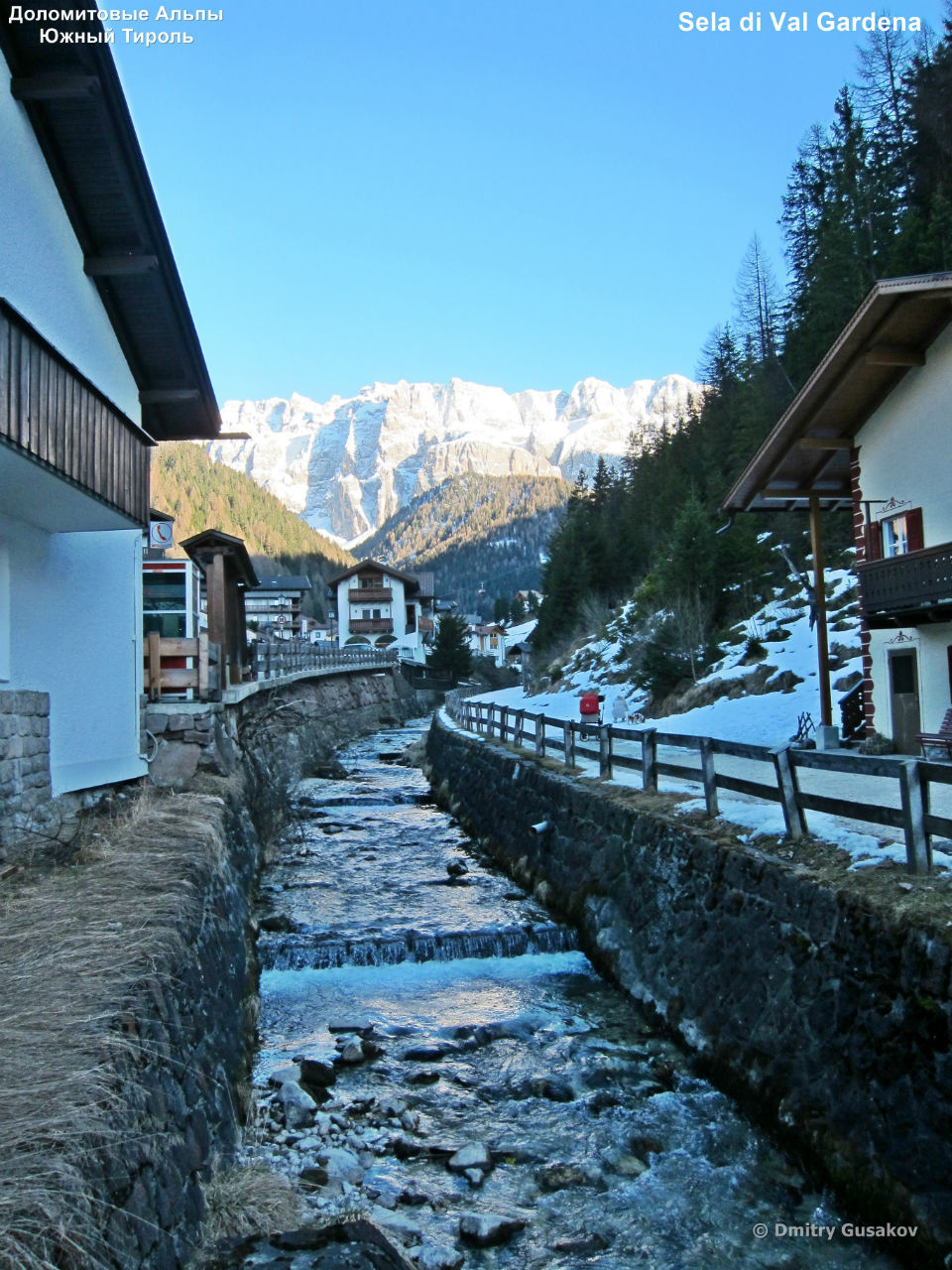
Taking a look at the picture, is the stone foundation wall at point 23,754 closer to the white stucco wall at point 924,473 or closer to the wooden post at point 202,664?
the wooden post at point 202,664

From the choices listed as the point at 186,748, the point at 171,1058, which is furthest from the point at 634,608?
the point at 171,1058

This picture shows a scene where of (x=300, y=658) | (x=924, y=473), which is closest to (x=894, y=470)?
(x=924, y=473)

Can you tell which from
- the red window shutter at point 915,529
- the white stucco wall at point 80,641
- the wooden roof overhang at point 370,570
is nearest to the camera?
the white stucco wall at point 80,641

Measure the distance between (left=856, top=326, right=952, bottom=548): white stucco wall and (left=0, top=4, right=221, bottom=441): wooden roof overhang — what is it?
1225 cm

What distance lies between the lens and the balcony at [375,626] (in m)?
85.1

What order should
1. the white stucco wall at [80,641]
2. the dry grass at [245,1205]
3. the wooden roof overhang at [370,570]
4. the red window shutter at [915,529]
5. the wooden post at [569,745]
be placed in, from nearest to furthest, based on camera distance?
the dry grass at [245,1205] < the white stucco wall at [80,641] < the wooden post at [569,745] < the red window shutter at [915,529] < the wooden roof overhang at [370,570]

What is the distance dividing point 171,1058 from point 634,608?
38.8 meters

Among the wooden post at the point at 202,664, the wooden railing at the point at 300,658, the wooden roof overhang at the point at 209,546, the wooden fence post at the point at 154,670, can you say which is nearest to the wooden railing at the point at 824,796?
the wooden post at the point at 202,664

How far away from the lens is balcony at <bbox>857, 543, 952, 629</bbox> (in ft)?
45.3

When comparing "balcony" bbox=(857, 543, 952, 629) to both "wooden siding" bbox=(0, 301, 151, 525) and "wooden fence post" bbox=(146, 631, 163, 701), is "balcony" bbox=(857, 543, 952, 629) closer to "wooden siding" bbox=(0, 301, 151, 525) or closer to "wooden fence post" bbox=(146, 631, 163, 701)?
"wooden siding" bbox=(0, 301, 151, 525)

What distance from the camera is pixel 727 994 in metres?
7.61

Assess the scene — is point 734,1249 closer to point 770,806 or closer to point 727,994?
point 727,994

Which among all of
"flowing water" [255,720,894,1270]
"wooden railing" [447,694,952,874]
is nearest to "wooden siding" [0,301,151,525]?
"flowing water" [255,720,894,1270]

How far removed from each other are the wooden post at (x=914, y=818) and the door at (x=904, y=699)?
33.4 feet
